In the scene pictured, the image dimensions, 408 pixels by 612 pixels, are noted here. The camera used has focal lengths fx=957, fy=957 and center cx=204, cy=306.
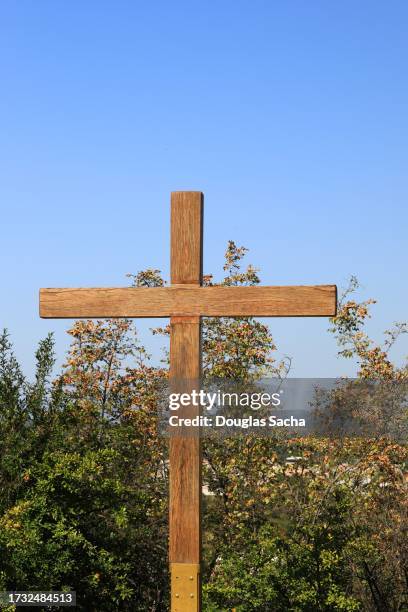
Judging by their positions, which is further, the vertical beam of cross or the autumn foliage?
the autumn foliage

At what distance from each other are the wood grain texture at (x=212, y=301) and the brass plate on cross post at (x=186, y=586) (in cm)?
161

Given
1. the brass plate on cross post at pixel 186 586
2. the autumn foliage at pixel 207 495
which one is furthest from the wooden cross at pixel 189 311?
the autumn foliage at pixel 207 495

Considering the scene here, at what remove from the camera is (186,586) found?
6047mm

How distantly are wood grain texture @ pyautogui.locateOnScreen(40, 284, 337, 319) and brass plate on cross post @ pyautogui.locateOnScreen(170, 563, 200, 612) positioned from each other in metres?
1.61

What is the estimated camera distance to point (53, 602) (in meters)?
9.78

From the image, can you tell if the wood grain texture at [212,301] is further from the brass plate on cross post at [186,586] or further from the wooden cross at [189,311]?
the brass plate on cross post at [186,586]

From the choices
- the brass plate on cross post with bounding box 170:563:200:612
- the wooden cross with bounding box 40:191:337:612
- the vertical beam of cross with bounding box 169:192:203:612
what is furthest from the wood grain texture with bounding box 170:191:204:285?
the brass plate on cross post with bounding box 170:563:200:612

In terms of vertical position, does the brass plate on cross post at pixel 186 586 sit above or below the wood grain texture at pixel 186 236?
below

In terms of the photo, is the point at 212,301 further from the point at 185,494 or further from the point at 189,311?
the point at 185,494

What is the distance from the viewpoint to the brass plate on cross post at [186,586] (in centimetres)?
604

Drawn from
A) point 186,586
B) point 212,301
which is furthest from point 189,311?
point 186,586

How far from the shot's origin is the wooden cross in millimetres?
6039

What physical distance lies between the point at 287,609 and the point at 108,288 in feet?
16.2

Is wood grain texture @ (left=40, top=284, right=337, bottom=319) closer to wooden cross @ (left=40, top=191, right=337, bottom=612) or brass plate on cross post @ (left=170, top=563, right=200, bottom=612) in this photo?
wooden cross @ (left=40, top=191, right=337, bottom=612)
